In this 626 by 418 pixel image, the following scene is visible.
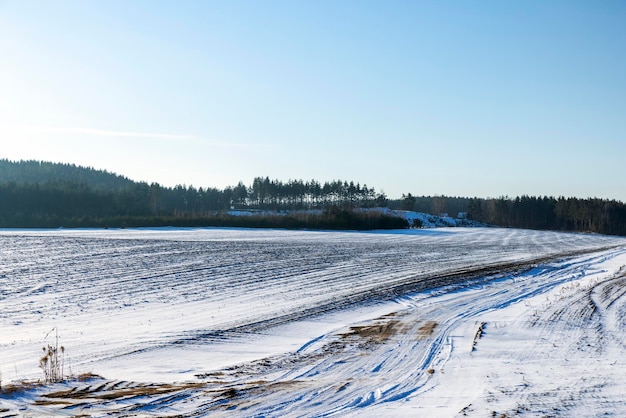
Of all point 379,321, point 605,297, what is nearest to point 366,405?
point 379,321

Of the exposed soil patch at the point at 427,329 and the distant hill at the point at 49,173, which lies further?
the distant hill at the point at 49,173

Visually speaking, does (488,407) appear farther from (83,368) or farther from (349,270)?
(349,270)

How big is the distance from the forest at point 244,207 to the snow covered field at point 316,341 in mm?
58025

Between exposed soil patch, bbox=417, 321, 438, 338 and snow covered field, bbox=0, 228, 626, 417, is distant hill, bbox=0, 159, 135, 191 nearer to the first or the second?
snow covered field, bbox=0, 228, 626, 417

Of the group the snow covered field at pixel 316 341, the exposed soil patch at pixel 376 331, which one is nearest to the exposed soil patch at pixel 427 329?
the snow covered field at pixel 316 341

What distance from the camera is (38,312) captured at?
1576 cm

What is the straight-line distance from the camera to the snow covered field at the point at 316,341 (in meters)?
7.78

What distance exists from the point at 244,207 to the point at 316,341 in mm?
138342

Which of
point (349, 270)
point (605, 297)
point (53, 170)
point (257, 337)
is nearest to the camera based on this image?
point (257, 337)

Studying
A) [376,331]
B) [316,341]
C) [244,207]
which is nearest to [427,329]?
[376,331]

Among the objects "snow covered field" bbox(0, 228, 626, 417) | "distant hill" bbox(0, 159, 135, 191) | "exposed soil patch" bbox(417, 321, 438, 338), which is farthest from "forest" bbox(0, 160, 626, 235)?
"exposed soil patch" bbox(417, 321, 438, 338)

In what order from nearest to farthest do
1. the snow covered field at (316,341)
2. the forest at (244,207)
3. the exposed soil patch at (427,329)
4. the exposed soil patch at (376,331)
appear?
the snow covered field at (316,341) → the exposed soil patch at (376,331) → the exposed soil patch at (427,329) → the forest at (244,207)

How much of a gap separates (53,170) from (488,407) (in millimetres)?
203740

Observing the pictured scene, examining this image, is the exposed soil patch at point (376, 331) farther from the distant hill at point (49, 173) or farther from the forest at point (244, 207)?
the distant hill at point (49, 173)
